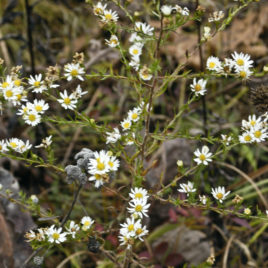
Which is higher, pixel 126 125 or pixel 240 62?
pixel 240 62

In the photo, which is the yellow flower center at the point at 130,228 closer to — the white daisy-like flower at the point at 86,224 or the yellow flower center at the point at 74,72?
the white daisy-like flower at the point at 86,224

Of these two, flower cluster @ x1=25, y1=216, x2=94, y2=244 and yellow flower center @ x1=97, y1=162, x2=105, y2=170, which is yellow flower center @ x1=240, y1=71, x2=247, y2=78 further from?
flower cluster @ x1=25, y1=216, x2=94, y2=244

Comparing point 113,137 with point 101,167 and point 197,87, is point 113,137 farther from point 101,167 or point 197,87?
point 197,87

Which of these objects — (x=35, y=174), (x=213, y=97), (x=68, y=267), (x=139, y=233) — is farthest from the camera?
(x=213, y=97)

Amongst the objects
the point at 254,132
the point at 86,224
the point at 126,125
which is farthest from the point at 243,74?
the point at 86,224

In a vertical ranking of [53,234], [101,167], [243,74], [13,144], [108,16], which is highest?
[108,16]

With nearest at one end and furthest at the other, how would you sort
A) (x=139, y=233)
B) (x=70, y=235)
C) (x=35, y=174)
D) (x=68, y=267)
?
(x=139, y=233), (x=70, y=235), (x=68, y=267), (x=35, y=174)

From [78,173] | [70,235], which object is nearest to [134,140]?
[78,173]

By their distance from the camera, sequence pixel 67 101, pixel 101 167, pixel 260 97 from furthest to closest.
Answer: pixel 260 97 → pixel 67 101 → pixel 101 167

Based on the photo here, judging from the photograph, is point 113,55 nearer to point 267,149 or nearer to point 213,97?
point 213,97
